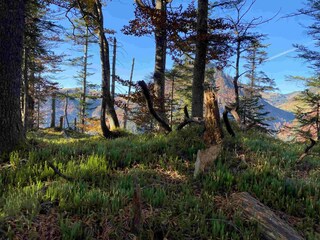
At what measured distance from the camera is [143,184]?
4465 millimetres

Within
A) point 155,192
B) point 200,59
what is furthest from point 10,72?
point 200,59

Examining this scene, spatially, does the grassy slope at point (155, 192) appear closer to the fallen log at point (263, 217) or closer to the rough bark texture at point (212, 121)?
the fallen log at point (263, 217)

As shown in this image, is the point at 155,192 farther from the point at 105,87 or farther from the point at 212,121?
the point at 105,87

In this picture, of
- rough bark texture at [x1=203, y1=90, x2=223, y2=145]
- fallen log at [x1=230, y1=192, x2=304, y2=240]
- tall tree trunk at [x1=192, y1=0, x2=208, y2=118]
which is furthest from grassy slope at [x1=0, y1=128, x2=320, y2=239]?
tall tree trunk at [x1=192, y1=0, x2=208, y2=118]

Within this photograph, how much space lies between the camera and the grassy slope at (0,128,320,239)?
10.4ft

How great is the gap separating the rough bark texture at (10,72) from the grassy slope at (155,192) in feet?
2.04

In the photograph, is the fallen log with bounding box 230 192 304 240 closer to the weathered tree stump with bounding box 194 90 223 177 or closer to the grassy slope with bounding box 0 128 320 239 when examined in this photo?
the grassy slope with bounding box 0 128 320 239

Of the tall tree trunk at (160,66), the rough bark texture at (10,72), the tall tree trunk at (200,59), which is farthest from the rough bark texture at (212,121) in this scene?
the tall tree trunk at (160,66)

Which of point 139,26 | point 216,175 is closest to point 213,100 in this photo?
point 216,175

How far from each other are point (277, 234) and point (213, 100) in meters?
3.17

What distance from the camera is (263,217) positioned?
11.6 feet

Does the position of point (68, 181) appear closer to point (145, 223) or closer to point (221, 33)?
point (145, 223)

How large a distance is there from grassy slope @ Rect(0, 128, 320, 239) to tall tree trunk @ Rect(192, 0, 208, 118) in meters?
5.07

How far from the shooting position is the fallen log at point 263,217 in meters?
3.32
